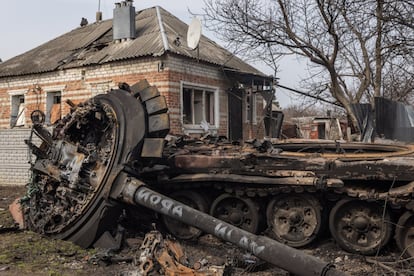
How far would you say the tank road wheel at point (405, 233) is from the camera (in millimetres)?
5387

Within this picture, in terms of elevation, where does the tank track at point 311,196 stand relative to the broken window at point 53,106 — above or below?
below

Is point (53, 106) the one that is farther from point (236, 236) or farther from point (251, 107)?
point (236, 236)

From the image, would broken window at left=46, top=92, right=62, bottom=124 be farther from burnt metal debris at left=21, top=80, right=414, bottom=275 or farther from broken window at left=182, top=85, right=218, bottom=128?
burnt metal debris at left=21, top=80, right=414, bottom=275

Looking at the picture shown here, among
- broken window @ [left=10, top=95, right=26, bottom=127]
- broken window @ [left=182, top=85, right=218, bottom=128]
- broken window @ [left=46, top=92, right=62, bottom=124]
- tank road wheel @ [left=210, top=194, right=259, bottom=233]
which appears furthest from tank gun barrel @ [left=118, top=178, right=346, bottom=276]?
broken window @ [left=10, top=95, right=26, bottom=127]

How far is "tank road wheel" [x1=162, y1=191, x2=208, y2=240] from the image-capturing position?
6.73 meters

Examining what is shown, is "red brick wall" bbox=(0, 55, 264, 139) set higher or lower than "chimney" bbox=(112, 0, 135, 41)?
lower

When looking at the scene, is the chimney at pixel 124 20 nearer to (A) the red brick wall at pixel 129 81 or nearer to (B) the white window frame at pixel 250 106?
(A) the red brick wall at pixel 129 81

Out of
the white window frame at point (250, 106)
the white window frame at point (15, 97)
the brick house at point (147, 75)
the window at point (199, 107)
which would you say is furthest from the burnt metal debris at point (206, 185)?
the white window frame at point (15, 97)

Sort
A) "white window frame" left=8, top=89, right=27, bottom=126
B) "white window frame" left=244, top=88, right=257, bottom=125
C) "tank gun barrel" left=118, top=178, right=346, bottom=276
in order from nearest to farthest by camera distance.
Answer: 1. "tank gun barrel" left=118, top=178, right=346, bottom=276
2. "white window frame" left=244, top=88, right=257, bottom=125
3. "white window frame" left=8, top=89, right=27, bottom=126

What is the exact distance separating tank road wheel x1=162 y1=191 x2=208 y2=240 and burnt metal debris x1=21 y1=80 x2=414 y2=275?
0.02 metres

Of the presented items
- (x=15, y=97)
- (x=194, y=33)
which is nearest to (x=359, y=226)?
(x=194, y=33)

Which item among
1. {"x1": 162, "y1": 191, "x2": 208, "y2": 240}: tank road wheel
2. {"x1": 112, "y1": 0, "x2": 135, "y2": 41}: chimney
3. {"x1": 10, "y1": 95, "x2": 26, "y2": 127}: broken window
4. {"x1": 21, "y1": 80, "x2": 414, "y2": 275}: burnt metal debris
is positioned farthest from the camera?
{"x1": 10, "y1": 95, "x2": 26, "y2": 127}: broken window

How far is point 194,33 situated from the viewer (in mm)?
13797

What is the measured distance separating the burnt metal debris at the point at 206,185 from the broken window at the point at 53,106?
384 inches
